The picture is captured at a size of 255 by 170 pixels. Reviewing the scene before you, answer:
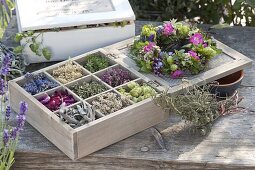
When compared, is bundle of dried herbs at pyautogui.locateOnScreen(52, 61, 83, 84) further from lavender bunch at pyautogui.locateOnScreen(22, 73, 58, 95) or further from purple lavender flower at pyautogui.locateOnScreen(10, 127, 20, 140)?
purple lavender flower at pyautogui.locateOnScreen(10, 127, 20, 140)

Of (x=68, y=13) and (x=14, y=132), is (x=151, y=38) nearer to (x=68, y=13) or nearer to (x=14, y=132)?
(x=68, y=13)

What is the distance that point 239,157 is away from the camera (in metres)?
2.25

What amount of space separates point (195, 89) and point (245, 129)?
0.27 metres

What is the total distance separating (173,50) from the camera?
255cm

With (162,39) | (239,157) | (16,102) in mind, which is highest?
(162,39)

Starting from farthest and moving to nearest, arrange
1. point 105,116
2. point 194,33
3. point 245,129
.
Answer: point 194,33
point 245,129
point 105,116

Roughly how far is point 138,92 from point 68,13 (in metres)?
0.58

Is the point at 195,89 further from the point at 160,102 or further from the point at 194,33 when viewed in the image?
the point at 194,33

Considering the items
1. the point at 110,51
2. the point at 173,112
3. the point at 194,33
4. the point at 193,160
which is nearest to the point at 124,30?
the point at 110,51

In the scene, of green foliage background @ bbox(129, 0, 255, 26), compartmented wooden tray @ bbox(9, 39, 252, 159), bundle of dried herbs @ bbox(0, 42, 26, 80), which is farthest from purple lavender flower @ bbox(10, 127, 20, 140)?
green foliage background @ bbox(129, 0, 255, 26)

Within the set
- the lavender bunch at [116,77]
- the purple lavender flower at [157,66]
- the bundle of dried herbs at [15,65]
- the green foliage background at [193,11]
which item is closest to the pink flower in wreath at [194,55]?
the purple lavender flower at [157,66]

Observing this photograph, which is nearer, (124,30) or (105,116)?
(105,116)

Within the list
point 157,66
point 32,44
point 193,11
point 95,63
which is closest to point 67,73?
point 95,63

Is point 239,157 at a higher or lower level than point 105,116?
lower
